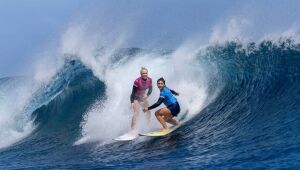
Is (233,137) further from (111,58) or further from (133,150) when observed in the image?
(111,58)

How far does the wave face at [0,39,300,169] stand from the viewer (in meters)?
8.22

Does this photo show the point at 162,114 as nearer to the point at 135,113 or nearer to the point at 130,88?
the point at 135,113

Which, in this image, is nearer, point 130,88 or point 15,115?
point 130,88

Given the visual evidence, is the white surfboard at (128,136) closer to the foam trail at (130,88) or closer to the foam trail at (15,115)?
the foam trail at (130,88)

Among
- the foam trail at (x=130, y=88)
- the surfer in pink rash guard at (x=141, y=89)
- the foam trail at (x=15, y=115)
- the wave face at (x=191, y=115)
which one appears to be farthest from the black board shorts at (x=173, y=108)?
the foam trail at (x=15, y=115)

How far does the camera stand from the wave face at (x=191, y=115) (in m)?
8.22

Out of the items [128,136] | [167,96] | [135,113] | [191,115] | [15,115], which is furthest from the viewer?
[15,115]

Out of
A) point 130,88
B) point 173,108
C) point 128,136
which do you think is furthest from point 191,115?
point 130,88

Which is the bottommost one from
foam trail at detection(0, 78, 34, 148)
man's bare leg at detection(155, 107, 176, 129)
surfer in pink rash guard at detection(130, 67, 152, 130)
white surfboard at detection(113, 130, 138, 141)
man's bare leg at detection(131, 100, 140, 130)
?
white surfboard at detection(113, 130, 138, 141)

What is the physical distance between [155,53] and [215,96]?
232 inches

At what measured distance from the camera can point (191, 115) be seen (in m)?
12.4

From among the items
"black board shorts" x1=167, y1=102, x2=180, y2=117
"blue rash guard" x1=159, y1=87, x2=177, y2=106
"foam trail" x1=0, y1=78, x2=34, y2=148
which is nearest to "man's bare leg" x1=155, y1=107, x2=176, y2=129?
"black board shorts" x1=167, y1=102, x2=180, y2=117

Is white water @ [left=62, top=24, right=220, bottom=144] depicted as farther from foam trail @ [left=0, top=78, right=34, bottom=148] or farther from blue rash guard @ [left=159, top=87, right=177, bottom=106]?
foam trail @ [left=0, top=78, right=34, bottom=148]

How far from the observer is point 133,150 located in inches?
395
